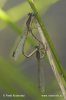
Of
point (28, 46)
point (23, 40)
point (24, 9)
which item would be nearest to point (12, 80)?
point (28, 46)

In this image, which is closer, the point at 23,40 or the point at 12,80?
the point at 23,40


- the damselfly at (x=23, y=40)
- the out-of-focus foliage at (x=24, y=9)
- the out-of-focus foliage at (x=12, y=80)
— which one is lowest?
the out-of-focus foliage at (x=12, y=80)

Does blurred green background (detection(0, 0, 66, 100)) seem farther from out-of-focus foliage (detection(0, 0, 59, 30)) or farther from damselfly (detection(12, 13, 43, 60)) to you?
damselfly (detection(12, 13, 43, 60))

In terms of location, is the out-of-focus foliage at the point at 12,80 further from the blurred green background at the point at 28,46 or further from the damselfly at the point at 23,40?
the damselfly at the point at 23,40

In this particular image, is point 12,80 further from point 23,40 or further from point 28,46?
point 23,40

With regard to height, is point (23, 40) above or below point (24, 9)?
below

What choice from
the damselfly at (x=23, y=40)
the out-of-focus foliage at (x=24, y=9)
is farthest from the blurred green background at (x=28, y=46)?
the damselfly at (x=23, y=40)

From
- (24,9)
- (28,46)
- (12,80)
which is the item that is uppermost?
(24,9)

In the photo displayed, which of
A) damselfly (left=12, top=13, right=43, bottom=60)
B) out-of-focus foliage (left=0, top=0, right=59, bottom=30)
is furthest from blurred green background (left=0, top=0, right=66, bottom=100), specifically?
damselfly (left=12, top=13, right=43, bottom=60)

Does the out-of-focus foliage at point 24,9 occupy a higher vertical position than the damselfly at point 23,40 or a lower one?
higher

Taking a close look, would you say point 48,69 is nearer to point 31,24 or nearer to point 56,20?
point 56,20
